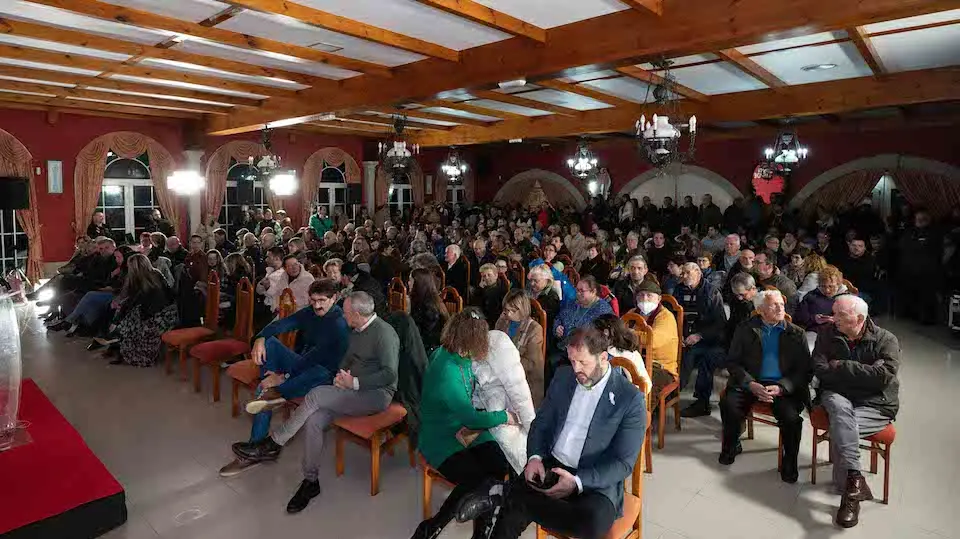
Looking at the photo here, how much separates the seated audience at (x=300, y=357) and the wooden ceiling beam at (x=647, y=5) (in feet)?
8.33

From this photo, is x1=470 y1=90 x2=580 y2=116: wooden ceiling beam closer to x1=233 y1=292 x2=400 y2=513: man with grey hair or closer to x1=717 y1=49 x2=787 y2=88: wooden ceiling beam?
x1=717 y1=49 x2=787 y2=88: wooden ceiling beam

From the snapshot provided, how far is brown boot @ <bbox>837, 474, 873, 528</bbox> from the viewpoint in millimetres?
2812

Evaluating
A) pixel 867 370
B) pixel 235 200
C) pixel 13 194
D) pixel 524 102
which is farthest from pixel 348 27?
pixel 235 200

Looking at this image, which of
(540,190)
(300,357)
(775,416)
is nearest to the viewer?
(775,416)

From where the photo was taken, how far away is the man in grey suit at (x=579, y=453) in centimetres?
218

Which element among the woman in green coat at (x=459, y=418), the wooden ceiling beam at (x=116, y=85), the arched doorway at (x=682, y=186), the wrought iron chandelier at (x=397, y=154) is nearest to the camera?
the woman in green coat at (x=459, y=418)

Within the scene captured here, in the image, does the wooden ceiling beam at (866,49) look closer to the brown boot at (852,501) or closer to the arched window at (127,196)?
the brown boot at (852,501)

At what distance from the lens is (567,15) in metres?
4.25

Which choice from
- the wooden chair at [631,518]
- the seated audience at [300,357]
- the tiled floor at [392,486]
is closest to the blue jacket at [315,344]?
the seated audience at [300,357]

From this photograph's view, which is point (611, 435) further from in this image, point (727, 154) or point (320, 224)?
point (727, 154)

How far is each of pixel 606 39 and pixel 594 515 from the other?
3.35 metres

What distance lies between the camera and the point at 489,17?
13.3 ft

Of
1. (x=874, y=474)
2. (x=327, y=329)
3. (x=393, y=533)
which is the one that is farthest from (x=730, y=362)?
(x=327, y=329)

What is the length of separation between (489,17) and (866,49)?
3.38m
